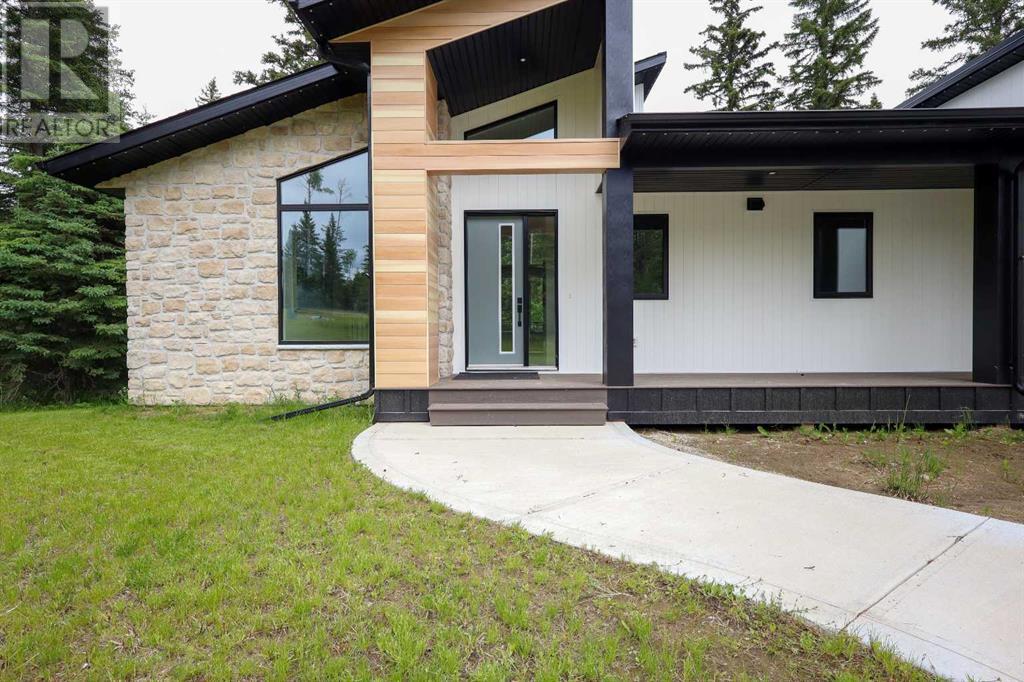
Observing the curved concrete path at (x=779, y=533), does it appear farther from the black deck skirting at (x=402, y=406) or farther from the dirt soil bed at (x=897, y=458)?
the black deck skirting at (x=402, y=406)

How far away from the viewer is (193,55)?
20.7 m

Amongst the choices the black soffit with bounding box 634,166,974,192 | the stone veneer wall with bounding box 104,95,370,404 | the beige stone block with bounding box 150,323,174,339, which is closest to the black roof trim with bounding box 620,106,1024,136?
the black soffit with bounding box 634,166,974,192

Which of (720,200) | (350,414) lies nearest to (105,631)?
(350,414)

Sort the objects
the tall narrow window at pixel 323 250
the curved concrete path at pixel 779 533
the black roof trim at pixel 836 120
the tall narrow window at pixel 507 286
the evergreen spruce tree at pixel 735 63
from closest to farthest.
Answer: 1. the curved concrete path at pixel 779 533
2. the black roof trim at pixel 836 120
3. the tall narrow window at pixel 323 250
4. the tall narrow window at pixel 507 286
5. the evergreen spruce tree at pixel 735 63

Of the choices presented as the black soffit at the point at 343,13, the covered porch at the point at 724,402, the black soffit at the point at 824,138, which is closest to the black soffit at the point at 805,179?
the black soffit at the point at 824,138

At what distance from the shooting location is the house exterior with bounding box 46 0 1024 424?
215 inches

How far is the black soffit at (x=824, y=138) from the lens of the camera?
4930 mm

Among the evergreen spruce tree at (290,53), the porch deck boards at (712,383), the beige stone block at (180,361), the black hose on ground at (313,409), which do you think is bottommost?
the black hose on ground at (313,409)

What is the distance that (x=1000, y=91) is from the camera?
7.17m

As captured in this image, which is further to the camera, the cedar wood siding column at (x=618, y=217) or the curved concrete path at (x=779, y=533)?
the cedar wood siding column at (x=618, y=217)

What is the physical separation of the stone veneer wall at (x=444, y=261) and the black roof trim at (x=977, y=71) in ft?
22.7

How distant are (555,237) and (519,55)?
2.35 metres

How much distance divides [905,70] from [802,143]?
58.5 feet

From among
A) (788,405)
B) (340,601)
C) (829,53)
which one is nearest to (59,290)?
(340,601)
